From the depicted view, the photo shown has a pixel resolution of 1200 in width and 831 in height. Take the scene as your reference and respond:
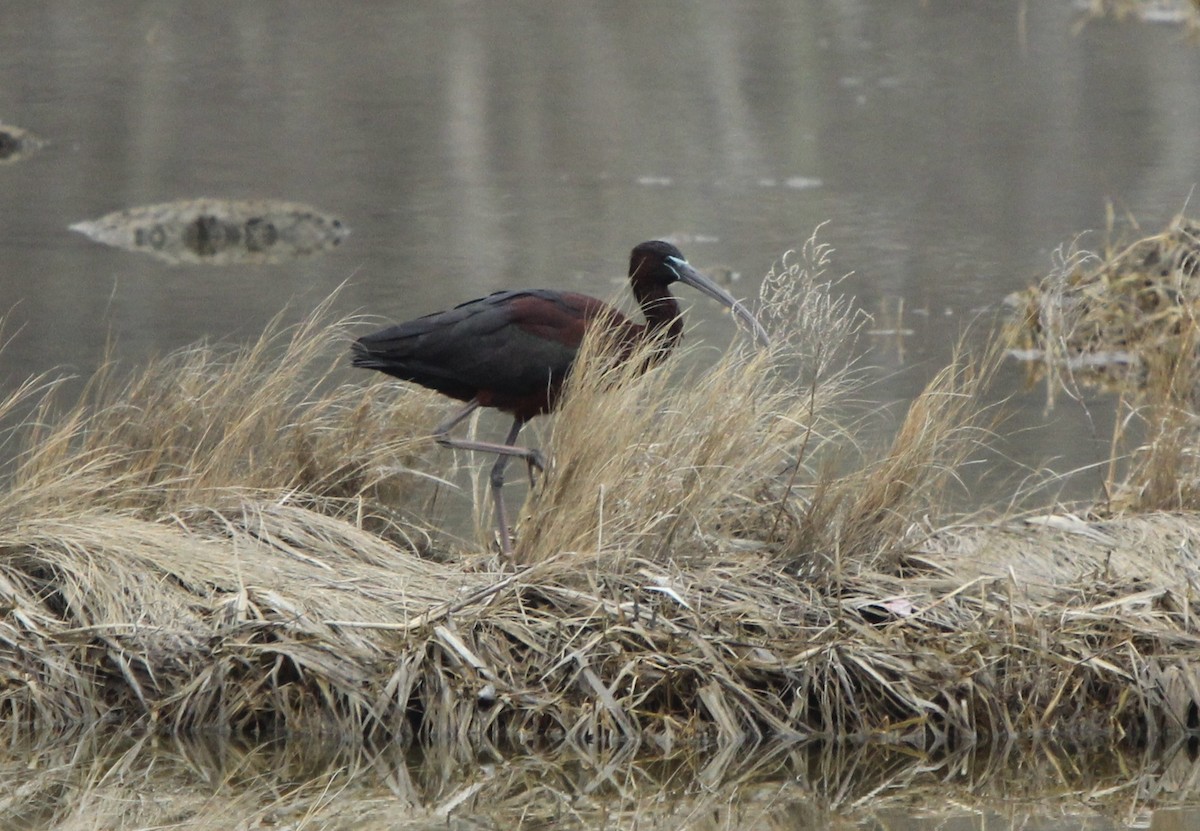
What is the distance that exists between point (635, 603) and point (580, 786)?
533mm

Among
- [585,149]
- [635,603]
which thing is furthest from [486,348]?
[585,149]

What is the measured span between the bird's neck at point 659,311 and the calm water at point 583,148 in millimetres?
1583

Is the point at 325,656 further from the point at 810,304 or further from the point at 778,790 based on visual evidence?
the point at 810,304

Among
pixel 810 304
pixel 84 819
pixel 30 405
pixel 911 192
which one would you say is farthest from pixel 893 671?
pixel 911 192

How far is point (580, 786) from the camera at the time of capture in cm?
555

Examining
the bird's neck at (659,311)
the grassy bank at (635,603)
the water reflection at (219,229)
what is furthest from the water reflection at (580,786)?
the water reflection at (219,229)

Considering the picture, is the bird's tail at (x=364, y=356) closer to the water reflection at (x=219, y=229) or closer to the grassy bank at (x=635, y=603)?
the grassy bank at (x=635, y=603)

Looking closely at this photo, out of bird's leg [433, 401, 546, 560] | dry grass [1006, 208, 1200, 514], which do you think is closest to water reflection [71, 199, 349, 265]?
dry grass [1006, 208, 1200, 514]

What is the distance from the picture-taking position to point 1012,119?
18234 millimetres

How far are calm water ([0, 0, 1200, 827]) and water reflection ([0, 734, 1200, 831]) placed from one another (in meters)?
2.38

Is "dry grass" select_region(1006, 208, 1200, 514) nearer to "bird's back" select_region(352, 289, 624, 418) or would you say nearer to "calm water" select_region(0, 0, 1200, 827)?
"calm water" select_region(0, 0, 1200, 827)

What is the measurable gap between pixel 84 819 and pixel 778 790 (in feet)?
5.77

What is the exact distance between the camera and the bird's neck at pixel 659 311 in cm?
693

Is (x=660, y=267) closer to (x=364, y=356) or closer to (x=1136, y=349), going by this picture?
(x=364, y=356)
